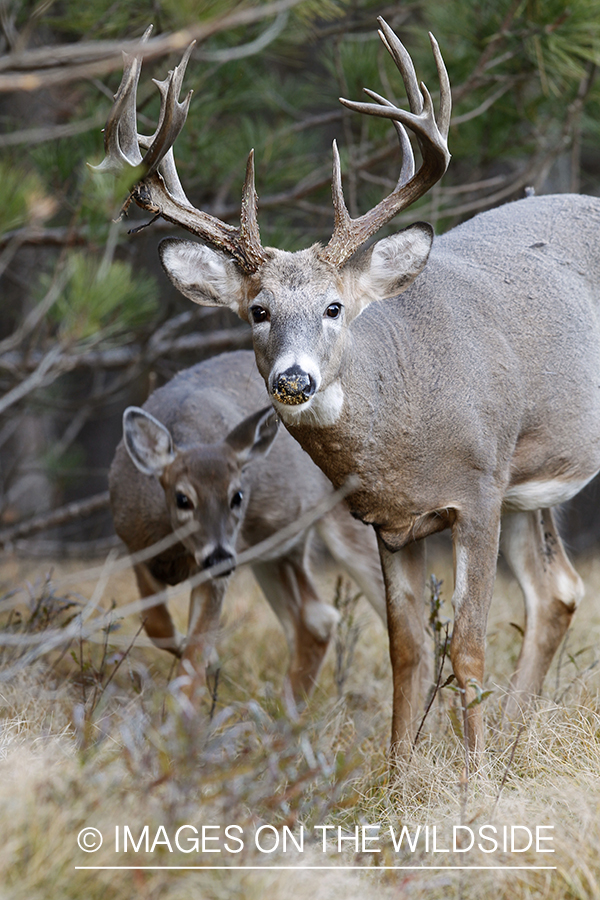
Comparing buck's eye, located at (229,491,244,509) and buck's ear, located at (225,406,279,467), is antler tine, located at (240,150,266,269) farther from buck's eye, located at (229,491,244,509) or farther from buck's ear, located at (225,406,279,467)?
buck's eye, located at (229,491,244,509)

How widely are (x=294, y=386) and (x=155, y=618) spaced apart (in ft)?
8.19

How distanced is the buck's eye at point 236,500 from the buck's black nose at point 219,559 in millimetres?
379

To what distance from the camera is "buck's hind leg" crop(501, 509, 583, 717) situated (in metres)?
5.16

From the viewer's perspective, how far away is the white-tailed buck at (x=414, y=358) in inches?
158

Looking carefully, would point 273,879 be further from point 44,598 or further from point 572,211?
point 572,211

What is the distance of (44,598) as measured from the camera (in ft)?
16.1

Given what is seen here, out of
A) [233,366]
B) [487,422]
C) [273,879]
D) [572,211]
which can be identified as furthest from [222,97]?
[273,879]

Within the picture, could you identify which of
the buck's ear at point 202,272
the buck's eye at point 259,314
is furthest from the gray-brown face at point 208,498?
the buck's eye at point 259,314

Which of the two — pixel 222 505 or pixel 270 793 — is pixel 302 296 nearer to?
pixel 222 505

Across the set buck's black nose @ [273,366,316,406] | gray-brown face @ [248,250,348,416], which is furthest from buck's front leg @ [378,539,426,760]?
buck's black nose @ [273,366,316,406]

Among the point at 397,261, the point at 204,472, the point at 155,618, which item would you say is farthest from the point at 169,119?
the point at 155,618

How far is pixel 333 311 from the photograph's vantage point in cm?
407

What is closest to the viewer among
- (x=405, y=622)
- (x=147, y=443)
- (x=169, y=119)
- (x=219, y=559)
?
(x=169, y=119)

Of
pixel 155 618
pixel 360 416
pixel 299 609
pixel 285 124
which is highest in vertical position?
pixel 285 124
